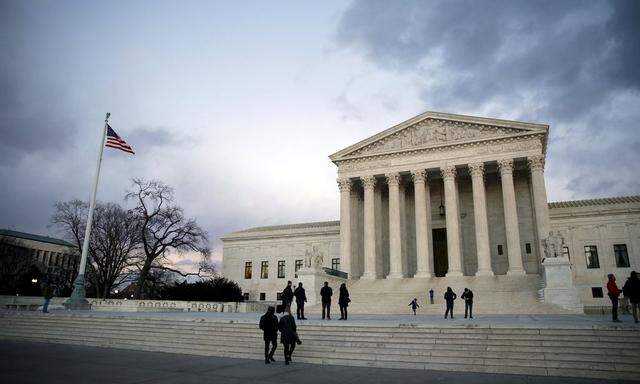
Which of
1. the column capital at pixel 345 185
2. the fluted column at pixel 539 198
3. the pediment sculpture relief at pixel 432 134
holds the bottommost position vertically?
the fluted column at pixel 539 198

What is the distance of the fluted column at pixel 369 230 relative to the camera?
3925 cm

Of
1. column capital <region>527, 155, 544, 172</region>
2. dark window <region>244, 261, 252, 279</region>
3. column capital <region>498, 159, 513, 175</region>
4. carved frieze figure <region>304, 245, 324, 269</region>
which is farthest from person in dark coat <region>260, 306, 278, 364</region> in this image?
dark window <region>244, 261, 252, 279</region>

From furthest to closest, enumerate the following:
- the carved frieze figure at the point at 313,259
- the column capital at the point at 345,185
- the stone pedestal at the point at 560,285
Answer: the column capital at the point at 345,185 < the carved frieze figure at the point at 313,259 < the stone pedestal at the point at 560,285

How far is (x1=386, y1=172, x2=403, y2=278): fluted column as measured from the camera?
125ft

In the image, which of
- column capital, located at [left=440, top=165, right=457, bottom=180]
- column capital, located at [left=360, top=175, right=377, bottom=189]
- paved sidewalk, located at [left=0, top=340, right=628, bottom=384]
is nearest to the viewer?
paved sidewalk, located at [left=0, top=340, right=628, bottom=384]

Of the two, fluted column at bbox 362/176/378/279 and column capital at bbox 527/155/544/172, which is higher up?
column capital at bbox 527/155/544/172

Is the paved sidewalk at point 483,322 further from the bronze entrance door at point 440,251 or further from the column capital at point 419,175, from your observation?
the bronze entrance door at point 440,251

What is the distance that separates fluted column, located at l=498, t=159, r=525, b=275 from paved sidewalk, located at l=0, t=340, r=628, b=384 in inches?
1046

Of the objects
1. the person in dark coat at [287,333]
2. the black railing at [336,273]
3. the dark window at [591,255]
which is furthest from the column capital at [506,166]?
the person in dark coat at [287,333]

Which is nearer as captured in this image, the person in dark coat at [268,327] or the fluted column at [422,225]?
the person in dark coat at [268,327]

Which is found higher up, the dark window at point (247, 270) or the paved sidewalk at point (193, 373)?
the dark window at point (247, 270)

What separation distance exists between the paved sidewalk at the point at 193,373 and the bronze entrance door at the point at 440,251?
104ft

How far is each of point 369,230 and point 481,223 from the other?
10020mm

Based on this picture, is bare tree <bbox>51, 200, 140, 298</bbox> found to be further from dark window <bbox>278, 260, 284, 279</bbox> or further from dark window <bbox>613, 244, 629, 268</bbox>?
dark window <bbox>613, 244, 629, 268</bbox>
